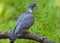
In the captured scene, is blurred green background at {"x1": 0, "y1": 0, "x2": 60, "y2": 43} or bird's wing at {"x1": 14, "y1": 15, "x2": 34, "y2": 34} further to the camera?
blurred green background at {"x1": 0, "y1": 0, "x2": 60, "y2": 43}

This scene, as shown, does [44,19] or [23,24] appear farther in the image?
[44,19]

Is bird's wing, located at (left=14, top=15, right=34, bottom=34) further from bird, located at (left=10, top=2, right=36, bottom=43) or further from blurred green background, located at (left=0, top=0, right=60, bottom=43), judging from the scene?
blurred green background, located at (left=0, top=0, right=60, bottom=43)

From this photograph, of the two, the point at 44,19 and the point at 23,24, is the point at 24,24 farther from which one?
the point at 44,19

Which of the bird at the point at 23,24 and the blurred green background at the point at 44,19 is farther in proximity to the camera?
the blurred green background at the point at 44,19

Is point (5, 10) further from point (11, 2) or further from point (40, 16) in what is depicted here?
point (40, 16)

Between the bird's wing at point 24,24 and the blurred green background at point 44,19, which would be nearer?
the bird's wing at point 24,24

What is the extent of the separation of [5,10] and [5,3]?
0.09 metres

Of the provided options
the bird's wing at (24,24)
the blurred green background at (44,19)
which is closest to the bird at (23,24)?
the bird's wing at (24,24)

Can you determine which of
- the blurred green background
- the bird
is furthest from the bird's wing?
the blurred green background

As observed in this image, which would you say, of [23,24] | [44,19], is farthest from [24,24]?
[44,19]

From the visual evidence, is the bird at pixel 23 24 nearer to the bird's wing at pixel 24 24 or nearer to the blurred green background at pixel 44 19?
the bird's wing at pixel 24 24

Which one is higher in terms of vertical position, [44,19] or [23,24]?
[44,19]

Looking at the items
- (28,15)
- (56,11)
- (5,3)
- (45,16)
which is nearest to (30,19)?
(28,15)

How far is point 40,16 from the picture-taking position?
226 cm
